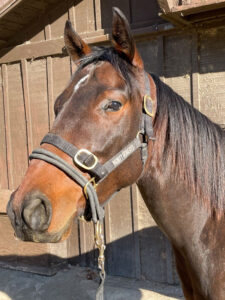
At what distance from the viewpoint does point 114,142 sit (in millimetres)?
1345

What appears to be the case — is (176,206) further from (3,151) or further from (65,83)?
(3,151)

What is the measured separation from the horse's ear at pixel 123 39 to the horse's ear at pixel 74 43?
9.6 inches

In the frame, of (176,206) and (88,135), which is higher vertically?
(88,135)

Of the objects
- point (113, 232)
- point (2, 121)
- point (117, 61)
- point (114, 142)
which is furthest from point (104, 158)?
point (2, 121)

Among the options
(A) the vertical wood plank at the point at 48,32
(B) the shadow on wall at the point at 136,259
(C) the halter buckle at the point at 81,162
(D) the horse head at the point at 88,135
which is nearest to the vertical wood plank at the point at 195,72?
(B) the shadow on wall at the point at 136,259

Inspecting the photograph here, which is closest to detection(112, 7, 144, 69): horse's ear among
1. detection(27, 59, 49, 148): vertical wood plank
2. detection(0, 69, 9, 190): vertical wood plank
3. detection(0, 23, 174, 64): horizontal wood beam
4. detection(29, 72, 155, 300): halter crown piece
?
detection(29, 72, 155, 300): halter crown piece

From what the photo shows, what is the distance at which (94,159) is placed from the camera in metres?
1.29

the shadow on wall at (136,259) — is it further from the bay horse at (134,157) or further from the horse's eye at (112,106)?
the horse's eye at (112,106)

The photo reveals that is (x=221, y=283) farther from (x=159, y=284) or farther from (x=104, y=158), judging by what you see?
(x=159, y=284)

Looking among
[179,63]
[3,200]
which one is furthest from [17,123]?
[179,63]

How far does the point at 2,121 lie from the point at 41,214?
3.48m

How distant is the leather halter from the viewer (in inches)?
48.7

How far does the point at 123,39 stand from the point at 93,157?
0.61 metres

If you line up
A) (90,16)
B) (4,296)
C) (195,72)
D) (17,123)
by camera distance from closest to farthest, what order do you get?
(195,72) < (4,296) < (90,16) < (17,123)
